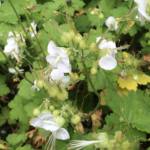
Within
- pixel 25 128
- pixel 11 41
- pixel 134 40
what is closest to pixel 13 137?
pixel 25 128

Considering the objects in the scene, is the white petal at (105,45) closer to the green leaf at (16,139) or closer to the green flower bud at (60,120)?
the green flower bud at (60,120)

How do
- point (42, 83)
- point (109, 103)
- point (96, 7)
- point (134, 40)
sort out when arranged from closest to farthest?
point (42, 83) < point (109, 103) < point (134, 40) < point (96, 7)

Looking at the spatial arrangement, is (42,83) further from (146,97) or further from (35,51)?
(35,51)

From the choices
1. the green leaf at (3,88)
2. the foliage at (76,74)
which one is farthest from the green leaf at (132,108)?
the green leaf at (3,88)

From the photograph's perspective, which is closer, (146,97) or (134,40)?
(146,97)

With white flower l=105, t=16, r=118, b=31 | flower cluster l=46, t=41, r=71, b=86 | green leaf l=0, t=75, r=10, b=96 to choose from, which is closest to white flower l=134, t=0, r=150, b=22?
flower cluster l=46, t=41, r=71, b=86

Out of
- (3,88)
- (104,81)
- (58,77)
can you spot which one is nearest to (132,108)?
(104,81)

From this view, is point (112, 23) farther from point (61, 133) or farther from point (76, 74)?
point (61, 133)

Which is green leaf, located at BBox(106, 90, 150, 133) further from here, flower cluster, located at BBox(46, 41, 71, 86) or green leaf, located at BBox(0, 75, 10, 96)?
green leaf, located at BBox(0, 75, 10, 96)
